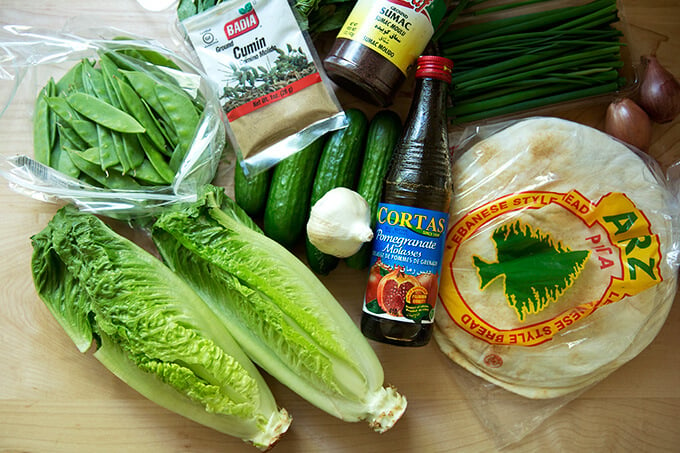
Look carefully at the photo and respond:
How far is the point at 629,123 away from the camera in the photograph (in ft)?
3.18

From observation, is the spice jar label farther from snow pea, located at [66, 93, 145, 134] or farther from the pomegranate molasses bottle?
snow pea, located at [66, 93, 145, 134]

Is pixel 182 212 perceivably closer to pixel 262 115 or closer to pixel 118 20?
pixel 262 115

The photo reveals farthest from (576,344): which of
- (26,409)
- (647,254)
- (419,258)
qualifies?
(26,409)

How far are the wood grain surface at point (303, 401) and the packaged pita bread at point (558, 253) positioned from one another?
0.10 m

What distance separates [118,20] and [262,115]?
15.2 inches

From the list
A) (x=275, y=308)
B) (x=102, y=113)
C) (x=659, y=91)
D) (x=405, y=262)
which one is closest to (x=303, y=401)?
(x=275, y=308)

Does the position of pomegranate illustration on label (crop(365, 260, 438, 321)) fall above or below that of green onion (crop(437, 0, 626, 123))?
below

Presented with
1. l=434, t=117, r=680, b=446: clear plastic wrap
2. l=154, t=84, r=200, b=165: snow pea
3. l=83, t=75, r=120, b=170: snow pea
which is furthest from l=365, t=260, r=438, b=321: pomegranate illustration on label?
l=83, t=75, r=120, b=170: snow pea

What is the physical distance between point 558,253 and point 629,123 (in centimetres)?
31

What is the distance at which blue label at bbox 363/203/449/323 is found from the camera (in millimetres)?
865

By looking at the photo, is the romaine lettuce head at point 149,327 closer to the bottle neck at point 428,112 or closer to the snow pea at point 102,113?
the snow pea at point 102,113

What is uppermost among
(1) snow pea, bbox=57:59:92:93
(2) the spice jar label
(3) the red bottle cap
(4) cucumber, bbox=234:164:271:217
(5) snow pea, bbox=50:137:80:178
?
(2) the spice jar label

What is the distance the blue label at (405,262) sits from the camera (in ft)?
2.84

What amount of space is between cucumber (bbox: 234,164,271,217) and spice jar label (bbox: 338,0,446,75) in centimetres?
33
